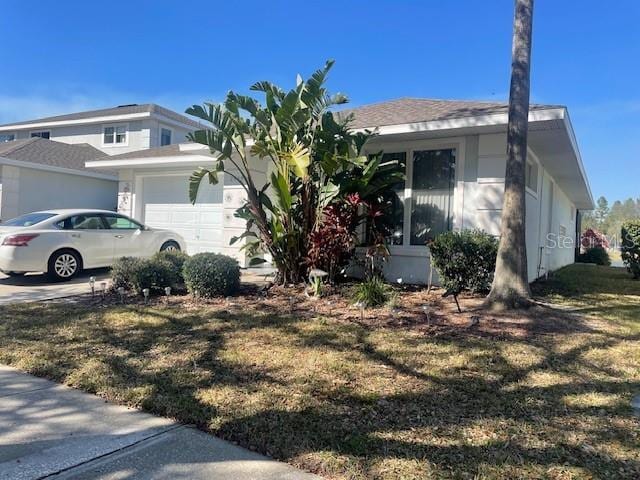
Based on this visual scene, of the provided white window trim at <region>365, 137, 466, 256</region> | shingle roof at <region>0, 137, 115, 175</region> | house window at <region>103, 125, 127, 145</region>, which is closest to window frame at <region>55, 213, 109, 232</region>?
white window trim at <region>365, 137, 466, 256</region>

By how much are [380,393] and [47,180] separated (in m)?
17.9

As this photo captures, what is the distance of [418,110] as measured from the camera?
9.81 metres

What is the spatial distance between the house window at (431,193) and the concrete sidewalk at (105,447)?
271 inches

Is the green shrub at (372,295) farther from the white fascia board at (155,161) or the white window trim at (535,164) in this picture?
the white fascia board at (155,161)

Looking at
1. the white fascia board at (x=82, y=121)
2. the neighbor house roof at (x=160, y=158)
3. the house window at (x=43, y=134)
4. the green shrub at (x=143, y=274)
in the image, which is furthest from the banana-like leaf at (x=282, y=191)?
the house window at (x=43, y=134)

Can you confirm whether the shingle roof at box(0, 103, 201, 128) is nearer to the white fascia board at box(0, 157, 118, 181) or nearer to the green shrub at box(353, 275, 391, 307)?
the white fascia board at box(0, 157, 118, 181)

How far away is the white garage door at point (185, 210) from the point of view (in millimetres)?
13398

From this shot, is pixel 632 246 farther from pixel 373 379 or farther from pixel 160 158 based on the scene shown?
pixel 160 158

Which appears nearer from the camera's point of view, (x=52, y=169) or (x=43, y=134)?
(x=52, y=169)

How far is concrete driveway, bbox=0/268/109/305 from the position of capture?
26.1 feet

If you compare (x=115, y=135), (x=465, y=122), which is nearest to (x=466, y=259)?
(x=465, y=122)

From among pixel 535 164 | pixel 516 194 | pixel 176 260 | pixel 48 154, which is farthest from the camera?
pixel 48 154

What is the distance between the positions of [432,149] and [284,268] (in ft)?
12.4

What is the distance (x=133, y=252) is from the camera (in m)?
11.0
